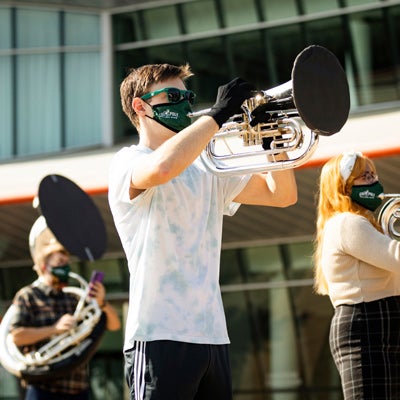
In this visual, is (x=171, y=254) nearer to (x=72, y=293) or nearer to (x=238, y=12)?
(x=72, y=293)

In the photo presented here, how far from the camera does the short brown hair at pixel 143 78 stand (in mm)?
4129

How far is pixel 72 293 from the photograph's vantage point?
7.62 metres

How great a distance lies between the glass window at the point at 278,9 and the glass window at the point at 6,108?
505cm

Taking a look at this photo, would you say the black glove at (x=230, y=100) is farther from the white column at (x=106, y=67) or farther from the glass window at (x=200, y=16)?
the white column at (x=106, y=67)

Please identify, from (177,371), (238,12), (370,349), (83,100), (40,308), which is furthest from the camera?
(83,100)

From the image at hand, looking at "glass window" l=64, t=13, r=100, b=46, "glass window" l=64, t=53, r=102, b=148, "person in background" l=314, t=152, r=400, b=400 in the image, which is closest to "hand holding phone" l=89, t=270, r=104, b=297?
"person in background" l=314, t=152, r=400, b=400

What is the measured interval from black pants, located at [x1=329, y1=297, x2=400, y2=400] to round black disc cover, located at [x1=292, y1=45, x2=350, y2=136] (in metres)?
1.44

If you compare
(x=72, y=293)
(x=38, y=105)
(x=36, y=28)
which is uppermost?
(x=36, y=28)

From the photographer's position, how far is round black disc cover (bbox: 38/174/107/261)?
291 inches

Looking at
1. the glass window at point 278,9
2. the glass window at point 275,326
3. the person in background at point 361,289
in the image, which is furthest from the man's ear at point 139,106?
the glass window at point 278,9

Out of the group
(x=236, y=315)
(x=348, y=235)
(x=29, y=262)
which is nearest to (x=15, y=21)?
(x=29, y=262)

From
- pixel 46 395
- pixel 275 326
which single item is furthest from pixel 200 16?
pixel 46 395

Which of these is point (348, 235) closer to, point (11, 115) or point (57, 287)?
point (57, 287)

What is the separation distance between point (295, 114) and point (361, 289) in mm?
1399
